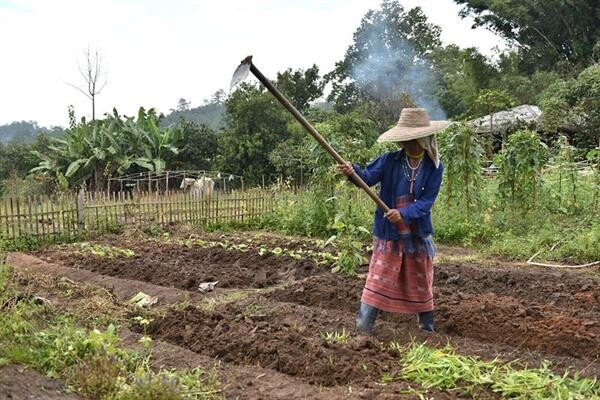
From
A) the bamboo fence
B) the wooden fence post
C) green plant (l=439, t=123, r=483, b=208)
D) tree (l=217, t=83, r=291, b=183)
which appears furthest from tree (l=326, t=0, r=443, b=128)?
the wooden fence post

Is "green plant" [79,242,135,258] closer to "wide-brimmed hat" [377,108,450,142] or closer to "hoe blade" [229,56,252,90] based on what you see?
"wide-brimmed hat" [377,108,450,142]

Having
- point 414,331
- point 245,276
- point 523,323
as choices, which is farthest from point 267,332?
point 245,276

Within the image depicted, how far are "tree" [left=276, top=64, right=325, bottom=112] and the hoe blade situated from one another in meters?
22.5

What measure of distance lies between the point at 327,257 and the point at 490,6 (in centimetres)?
2620

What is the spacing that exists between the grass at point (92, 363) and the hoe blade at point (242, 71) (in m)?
1.78

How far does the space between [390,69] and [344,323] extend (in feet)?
82.3

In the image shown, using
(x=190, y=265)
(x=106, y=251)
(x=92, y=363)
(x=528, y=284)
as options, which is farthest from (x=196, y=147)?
(x=92, y=363)

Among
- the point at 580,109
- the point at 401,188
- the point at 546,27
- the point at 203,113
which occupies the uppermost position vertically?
the point at 546,27

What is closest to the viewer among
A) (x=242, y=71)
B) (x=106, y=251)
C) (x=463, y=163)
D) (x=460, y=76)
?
(x=242, y=71)

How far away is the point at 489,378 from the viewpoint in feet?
11.5

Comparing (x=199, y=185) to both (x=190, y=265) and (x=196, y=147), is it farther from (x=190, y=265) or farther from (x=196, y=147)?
(x=190, y=265)

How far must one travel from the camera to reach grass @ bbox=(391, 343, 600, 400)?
3.33 meters

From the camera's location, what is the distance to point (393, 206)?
15.1 feet

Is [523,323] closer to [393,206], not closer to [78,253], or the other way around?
[393,206]
